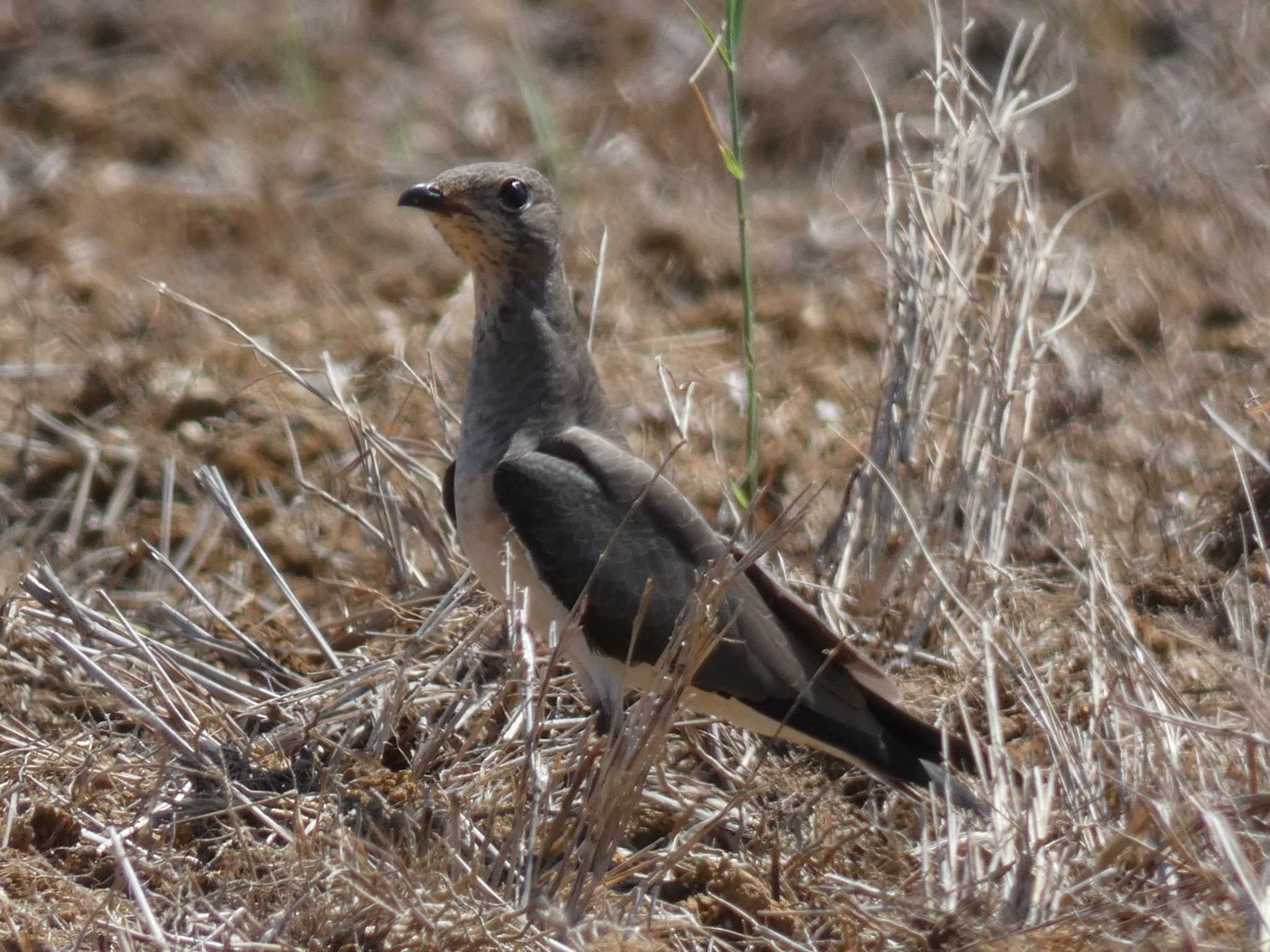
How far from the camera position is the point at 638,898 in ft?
10.7

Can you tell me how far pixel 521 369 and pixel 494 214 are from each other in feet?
1.37

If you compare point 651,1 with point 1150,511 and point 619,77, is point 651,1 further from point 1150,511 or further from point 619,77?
point 1150,511

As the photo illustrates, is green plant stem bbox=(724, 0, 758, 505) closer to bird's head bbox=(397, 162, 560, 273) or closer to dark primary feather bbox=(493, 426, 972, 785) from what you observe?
dark primary feather bbox=(493, 426, 972, 785)

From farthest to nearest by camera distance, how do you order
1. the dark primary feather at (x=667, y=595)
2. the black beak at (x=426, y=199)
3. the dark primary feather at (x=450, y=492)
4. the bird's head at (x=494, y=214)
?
the dark primary feather at (x=450, y=492), the bird's head at (x=494, y=214), the black beak at (x=426, y=199), the dark primary feather at (x=667, y=595)

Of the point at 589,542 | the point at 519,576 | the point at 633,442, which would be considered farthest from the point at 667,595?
the point at 633,442

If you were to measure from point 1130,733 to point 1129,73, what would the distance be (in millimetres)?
4438

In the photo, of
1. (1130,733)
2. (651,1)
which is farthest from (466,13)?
(1130,733)

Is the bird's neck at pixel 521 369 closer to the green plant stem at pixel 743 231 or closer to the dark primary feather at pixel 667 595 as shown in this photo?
the dark primary feather at pixel 667 595

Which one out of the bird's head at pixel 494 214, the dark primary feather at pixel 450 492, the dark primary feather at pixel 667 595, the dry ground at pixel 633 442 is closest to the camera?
the dry ground at pixel 633 442

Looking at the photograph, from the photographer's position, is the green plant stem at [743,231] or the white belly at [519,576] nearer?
the white belly at [519,576]

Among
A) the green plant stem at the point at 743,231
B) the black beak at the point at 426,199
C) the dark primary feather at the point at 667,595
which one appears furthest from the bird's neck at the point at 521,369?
the green plant stem at the point at 743,231

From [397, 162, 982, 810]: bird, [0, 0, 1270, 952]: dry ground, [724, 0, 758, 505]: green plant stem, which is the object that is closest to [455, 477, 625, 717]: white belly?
[397, 162, 982, 810]: bird

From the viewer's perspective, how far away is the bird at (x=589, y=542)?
12.7ft

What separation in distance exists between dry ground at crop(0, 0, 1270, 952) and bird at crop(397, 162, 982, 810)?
225 mm
